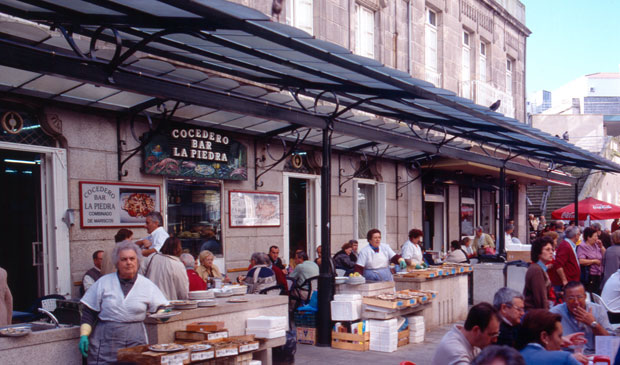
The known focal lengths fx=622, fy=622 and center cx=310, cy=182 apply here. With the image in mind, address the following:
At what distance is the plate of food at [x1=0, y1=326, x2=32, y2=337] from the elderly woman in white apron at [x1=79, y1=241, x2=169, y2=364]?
0.42 metres

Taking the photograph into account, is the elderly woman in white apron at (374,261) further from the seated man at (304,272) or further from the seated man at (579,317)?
the seated man at (579,317)

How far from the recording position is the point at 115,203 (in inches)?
374

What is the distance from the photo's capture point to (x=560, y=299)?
29.3ft

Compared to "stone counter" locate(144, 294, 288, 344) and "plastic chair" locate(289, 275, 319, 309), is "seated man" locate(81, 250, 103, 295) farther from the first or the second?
"plastic chair" locate(289, 275, 319, 309)

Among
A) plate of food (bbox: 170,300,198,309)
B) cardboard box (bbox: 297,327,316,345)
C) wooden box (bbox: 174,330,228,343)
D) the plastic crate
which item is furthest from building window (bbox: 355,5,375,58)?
wooden box (bbox: 174,330,228,343)

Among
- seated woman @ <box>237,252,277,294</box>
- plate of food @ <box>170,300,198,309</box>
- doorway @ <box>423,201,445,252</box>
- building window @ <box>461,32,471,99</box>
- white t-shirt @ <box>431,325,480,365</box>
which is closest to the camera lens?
white t-shirt @ <box>431,325,480,365</box>

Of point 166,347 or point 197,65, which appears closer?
point 166,347

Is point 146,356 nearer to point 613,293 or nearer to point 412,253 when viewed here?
point 613,293

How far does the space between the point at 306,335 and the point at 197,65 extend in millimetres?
4266

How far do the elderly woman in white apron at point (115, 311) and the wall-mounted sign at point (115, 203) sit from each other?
161 inches

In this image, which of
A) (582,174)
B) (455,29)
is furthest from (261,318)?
(582,174)

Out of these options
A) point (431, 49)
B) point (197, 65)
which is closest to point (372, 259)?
point (197, 65)

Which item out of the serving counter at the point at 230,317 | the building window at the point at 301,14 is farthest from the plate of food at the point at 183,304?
the building window at the point at 301,14

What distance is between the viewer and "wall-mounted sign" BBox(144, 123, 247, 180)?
33.3 ft
